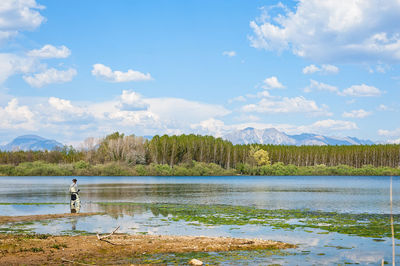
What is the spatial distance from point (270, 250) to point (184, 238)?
17.5 feet

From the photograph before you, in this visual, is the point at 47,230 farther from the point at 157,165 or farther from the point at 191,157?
the point at 191,157

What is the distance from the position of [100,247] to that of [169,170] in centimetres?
14939

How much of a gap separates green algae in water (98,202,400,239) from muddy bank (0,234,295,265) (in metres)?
7.72

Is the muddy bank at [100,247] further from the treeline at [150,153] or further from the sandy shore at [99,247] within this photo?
the treeline at [150,153]

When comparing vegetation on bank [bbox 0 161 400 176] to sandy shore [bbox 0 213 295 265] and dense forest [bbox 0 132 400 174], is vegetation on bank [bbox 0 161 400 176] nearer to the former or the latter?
dense forest [bbox 0 132 400 174]

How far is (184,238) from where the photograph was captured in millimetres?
23828

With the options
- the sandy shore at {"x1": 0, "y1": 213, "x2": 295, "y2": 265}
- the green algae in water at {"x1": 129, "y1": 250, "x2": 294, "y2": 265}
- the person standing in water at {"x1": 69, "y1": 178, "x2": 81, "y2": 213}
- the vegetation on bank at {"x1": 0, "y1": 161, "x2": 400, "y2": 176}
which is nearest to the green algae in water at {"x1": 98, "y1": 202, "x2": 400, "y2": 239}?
the person standing in water at {"x1": 69, "y1": 178, "x2": 81, "y2": 213}

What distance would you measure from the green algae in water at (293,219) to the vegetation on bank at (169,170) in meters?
123

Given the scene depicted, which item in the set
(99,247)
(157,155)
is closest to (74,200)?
(99,247)

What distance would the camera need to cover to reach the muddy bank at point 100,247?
18703 millimetres

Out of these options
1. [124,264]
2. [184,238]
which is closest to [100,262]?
[124,264]

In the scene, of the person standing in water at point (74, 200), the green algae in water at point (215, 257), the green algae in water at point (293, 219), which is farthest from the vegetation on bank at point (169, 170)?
the green algae in water at point (215, 257)

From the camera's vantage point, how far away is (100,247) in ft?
68.9

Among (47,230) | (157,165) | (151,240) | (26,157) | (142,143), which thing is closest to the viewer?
(151,240)
